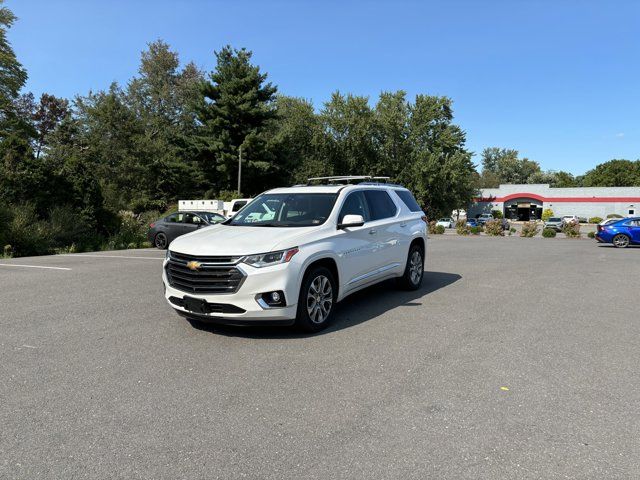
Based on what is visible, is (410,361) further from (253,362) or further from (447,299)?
(447,299)

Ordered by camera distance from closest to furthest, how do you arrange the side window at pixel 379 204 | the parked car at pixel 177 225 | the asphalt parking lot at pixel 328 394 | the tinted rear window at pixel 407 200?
the asphalt parking lot at pixel 328 394 → the side window at pixel 379 204 → the tinted rear window at pixel 407 200 → the parked car at pixel 177 225

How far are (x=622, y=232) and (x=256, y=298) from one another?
19.8 m

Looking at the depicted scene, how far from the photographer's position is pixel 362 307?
676 cm

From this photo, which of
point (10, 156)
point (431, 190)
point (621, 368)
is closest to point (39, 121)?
point (10, 156)

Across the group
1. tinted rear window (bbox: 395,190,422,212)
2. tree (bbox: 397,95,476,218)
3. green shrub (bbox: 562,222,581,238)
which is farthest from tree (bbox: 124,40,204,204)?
tinted rear window (bbox: 395,190,422,212)

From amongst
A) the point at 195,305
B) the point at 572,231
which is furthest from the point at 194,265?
the point at 572,231

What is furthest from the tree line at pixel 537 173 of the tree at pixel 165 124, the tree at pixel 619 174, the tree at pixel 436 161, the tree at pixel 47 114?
the tree at pixel 47 114

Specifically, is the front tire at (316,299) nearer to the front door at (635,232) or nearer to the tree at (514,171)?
the front door at (635,232)

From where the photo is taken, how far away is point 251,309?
15.9 feet

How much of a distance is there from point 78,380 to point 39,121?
207ft

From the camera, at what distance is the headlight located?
4871 millimetres

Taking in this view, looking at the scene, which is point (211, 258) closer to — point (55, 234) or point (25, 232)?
point (25, 232)

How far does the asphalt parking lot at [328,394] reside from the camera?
277 centimetres

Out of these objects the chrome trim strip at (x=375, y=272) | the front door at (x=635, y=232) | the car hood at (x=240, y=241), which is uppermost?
the car hood at (x=240, y=241)
